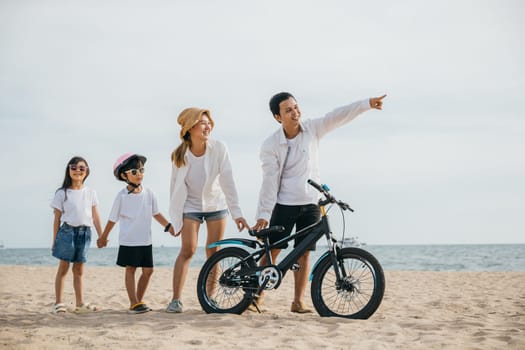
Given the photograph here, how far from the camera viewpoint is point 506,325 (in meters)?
4.38

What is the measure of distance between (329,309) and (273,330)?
82cm

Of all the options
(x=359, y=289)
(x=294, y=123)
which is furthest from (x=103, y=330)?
(x=294, y=123)

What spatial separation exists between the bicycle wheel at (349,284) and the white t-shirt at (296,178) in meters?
0.76

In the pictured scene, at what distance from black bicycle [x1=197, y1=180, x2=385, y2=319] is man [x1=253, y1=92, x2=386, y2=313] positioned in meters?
0.26

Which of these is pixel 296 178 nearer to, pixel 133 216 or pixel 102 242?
pixel 133 216

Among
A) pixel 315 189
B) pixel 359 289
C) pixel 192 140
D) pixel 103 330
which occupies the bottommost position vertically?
pixel 103 330

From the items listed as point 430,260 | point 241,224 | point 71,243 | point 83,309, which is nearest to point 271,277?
point 241,224

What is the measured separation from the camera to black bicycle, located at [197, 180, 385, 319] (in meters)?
4.37

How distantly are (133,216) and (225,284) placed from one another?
135 cm

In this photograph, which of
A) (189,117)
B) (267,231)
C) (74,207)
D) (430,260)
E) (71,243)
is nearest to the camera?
(267,231)

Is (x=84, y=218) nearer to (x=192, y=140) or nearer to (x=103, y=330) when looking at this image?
(x=192, y=140)

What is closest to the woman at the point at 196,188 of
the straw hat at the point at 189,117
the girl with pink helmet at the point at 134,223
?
the straw hat at the point at 189,117

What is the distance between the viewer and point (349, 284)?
4363mm

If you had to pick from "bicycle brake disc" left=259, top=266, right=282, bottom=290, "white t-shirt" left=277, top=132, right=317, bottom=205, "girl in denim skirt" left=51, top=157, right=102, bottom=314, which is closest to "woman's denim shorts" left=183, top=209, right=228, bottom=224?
"white t-shirt" left=277, top=132, right=317, bottom=205
